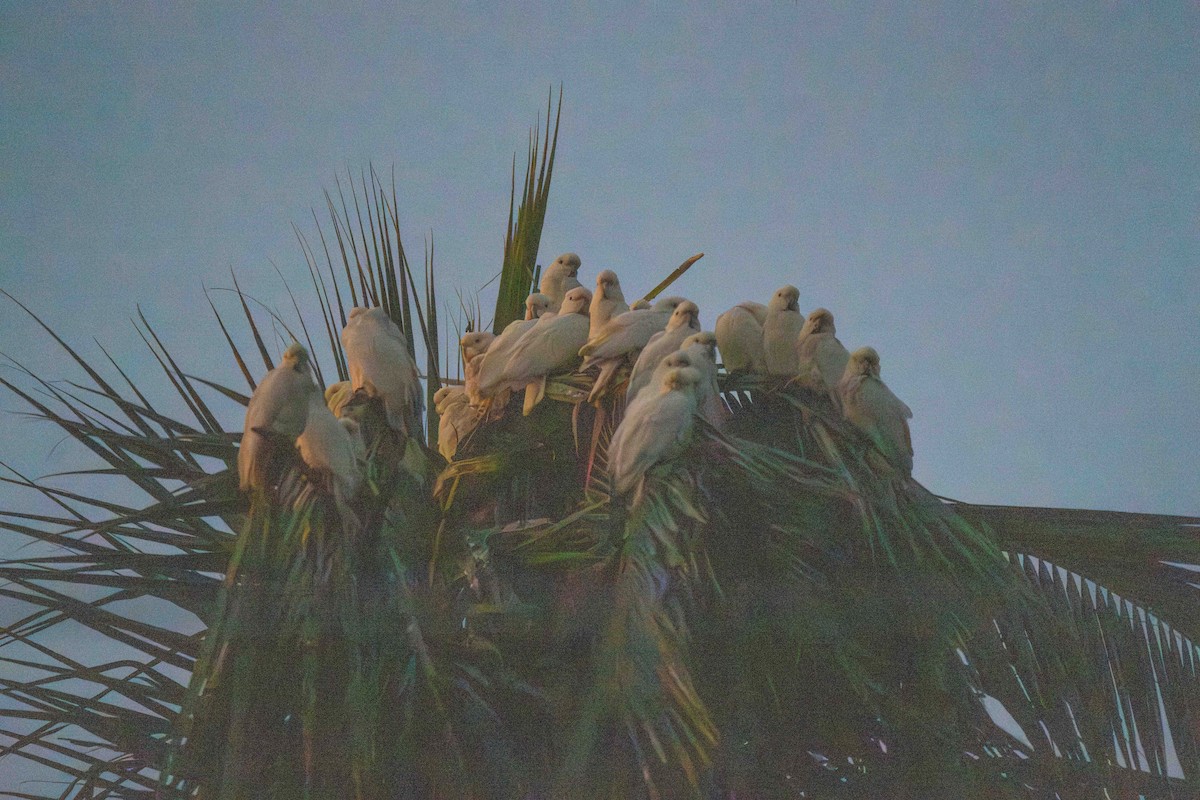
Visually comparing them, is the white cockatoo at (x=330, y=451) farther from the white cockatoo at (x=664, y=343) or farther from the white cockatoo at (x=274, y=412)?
the white cockatoo at (x=664, y=343)

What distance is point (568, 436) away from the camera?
565cm

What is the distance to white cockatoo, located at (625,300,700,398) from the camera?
5.54m

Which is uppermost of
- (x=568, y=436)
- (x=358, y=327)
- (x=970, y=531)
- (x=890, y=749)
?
(x=358, y=327)

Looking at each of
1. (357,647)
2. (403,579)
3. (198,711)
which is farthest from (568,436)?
(198,711)

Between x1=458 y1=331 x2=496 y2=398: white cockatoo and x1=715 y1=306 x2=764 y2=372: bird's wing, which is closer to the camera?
x1=715 y1=306 x2=764 y2=372: bird's wing

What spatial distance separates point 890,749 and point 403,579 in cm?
187

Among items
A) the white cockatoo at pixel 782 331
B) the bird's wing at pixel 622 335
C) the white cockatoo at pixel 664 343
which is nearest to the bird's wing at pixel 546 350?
the bird's wing at pixel 622 335

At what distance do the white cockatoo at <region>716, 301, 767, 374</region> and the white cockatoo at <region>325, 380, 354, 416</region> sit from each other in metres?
1.69

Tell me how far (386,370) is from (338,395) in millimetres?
340

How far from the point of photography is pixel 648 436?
4.71m


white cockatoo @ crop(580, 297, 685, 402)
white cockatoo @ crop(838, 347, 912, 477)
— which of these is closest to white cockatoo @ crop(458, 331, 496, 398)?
white cockatoo @ crop(580, 297, 685, 402)

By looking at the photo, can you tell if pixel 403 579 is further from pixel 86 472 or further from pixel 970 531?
pixel 970 531

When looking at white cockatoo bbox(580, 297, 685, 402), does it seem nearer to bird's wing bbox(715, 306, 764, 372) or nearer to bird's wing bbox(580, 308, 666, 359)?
bird's wing bbox(580, 308, 666, 359)

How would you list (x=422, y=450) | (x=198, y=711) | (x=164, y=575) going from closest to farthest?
(x=198, y=711), (x=164, y=575), (x=422, y=450)
